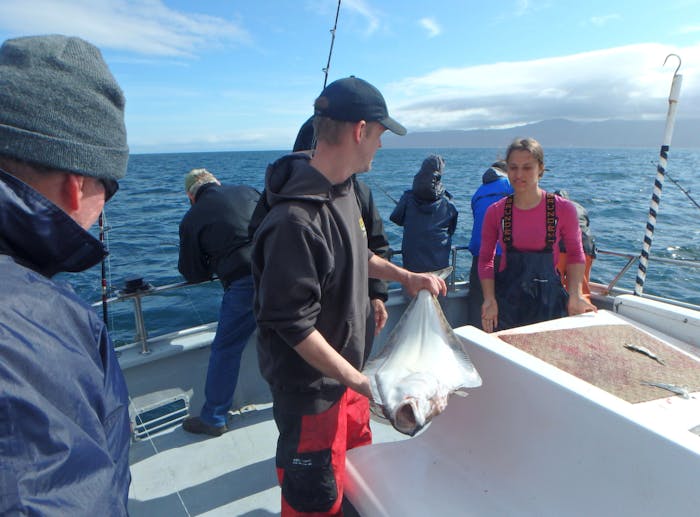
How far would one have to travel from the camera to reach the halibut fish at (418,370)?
4.35ft

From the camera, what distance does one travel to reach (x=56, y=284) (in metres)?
0.80

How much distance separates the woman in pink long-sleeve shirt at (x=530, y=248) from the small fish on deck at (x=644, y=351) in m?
0.59

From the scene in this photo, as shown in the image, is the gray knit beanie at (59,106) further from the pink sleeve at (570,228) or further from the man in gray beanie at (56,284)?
the pink sleeve at (570,228)

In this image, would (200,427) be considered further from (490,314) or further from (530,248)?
(530,248)

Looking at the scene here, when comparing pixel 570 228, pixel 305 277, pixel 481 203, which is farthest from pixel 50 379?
pixel 481 203

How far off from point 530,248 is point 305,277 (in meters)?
1.98

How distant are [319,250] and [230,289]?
68.6 inches

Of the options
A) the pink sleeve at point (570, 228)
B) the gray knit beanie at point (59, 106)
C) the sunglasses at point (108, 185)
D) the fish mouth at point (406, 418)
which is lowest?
the fish mouth at point (406, 418)

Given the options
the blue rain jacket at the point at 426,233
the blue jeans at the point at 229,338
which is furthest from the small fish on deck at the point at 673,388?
the blue rain jacket at the point at 426,233

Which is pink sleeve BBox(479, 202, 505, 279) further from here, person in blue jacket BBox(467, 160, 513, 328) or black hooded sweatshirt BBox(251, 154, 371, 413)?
black hooded sweatshirt BBox(251, 154, 371, 413)

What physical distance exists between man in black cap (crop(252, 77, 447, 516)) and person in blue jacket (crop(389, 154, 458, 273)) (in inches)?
124

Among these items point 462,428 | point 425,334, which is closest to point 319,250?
point 425,334

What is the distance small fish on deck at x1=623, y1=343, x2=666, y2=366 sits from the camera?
7.03 ft

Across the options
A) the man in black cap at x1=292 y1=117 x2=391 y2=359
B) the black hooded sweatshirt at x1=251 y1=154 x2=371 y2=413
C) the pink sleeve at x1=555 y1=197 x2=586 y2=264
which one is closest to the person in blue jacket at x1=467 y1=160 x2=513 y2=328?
the pink sleeve at x1=555 y1=197 x2=586 y2=264
